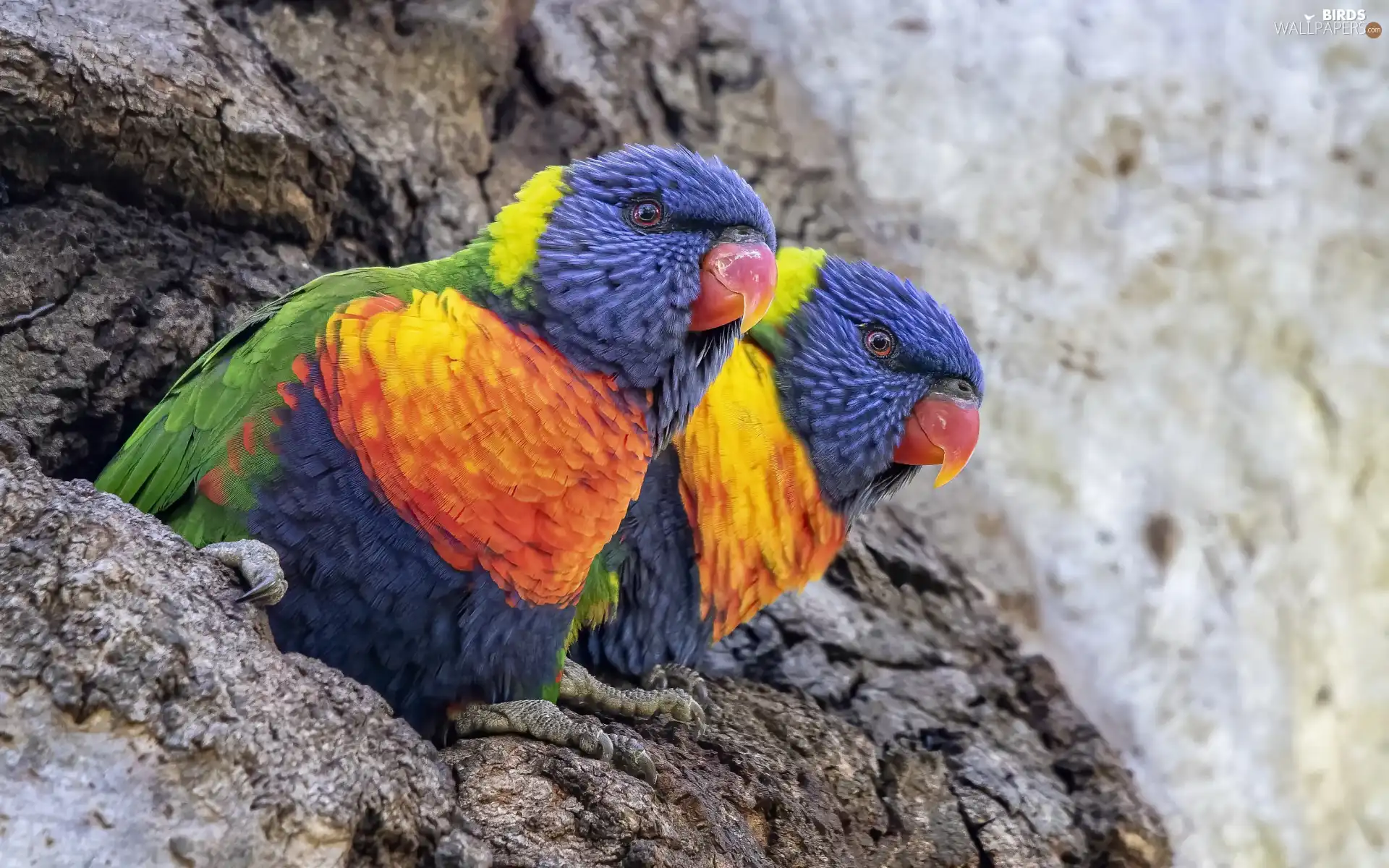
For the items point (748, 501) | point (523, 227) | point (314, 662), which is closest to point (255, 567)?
point (314, 662)

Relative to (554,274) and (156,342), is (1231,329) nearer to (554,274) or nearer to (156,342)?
(554,274)

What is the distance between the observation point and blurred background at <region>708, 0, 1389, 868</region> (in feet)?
11.6

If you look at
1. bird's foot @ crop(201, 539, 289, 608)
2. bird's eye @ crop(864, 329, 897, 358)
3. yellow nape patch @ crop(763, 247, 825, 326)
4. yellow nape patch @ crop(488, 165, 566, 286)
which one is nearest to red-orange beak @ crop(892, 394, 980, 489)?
bird's eye @ crop(864, 329, 897, 358)

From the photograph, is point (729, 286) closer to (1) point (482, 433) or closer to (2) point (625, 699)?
(1) point (482, 433)

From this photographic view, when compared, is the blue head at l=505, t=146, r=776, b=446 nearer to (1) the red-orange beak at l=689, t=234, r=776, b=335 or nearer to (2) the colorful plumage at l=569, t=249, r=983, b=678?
(1) the red-orange beak at l=689, t=234, r=776, b=335

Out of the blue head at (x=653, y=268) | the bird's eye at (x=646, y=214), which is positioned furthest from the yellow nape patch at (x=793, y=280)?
the bird's eye at (x=646, y=214)

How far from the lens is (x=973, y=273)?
3.74m

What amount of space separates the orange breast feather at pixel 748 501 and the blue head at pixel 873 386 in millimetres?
61

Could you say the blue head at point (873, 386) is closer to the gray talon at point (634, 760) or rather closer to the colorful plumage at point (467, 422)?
the colorful plumage at point (467, 422)

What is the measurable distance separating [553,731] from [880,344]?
1.27 meters

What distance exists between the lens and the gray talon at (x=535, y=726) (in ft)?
6.27

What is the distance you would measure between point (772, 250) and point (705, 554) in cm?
68

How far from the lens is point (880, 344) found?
9.02 ft

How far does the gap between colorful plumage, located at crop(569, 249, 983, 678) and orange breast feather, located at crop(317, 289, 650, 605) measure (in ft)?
1.50
